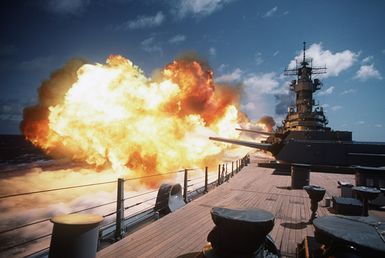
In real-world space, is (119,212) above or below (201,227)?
above

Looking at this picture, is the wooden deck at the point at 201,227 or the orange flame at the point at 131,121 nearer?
the wooden deck at the point at 201,227

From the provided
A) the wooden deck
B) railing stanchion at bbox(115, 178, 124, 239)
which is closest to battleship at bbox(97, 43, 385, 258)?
the wooden deck

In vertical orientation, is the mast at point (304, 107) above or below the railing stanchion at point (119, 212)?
above

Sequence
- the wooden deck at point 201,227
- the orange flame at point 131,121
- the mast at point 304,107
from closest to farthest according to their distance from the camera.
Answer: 1. the wooden deck at point 201,227
2. the orange flame at point 131,121
3. the mast at point 304,107

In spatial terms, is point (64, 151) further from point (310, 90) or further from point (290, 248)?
point (290, 248)

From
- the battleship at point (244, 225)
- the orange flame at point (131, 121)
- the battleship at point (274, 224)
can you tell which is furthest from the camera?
the orange flame at point (131, 121)

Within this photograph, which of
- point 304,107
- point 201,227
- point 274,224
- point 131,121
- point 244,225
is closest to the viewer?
point 244,225

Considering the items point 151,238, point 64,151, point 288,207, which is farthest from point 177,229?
point 64,151

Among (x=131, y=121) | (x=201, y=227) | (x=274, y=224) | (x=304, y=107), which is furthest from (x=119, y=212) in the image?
(x=304, y=107)

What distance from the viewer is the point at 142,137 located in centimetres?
1841

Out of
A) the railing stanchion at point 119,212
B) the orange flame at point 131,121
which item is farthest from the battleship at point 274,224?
the orange flame at point 131,121

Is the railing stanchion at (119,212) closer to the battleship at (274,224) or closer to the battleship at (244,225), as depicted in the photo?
the battleship at (244,225)

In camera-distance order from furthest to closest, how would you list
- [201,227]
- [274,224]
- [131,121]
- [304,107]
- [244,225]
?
[304,107] < [131,121] < [201,227] < [274,224] < [244,225]

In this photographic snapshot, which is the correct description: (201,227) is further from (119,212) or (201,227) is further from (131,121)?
(131,121)
